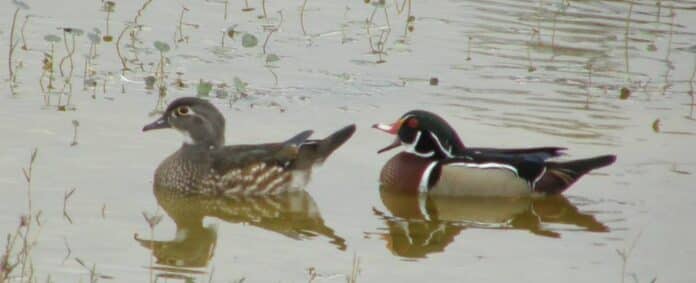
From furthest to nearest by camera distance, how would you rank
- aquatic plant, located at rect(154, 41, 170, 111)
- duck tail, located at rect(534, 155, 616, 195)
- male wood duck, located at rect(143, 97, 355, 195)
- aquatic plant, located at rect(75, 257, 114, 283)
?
aquatic plant, located at rect(154, 41, 170, 111)
duck tail, located at rect(534, 155, 616, 195)
male wood duck, located at rect(143, 97, 355, 195)
aquatic plant, located at rect(75, 257, 114, 283)

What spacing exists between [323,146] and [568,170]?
1.76 meters

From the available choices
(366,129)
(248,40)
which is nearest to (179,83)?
(248,40)

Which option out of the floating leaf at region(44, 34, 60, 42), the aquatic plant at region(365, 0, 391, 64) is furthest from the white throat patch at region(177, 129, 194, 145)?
the aquatic plant at region(365, 0, 391, 64)

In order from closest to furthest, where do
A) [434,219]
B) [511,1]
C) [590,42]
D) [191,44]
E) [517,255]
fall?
[517,255]
[434,219]
[191,44]
[590,42]
[511,1]

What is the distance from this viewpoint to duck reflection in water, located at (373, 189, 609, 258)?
35.4 ft

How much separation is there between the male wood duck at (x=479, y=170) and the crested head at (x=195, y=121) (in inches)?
45.4

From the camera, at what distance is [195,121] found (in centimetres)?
1226

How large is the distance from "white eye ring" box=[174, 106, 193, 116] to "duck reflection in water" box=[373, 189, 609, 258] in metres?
1.50

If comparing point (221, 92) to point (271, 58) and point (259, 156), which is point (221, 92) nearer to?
point (271, 58)

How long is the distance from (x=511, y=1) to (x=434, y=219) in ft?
23.8

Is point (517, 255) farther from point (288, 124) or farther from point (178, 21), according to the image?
point (178, 21)

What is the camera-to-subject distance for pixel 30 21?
1571 centimetres

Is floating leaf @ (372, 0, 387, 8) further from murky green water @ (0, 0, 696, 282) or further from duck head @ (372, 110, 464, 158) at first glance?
duck head @ (372, 110, 464, 158)

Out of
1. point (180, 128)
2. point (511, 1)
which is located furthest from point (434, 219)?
point (511, 1)
